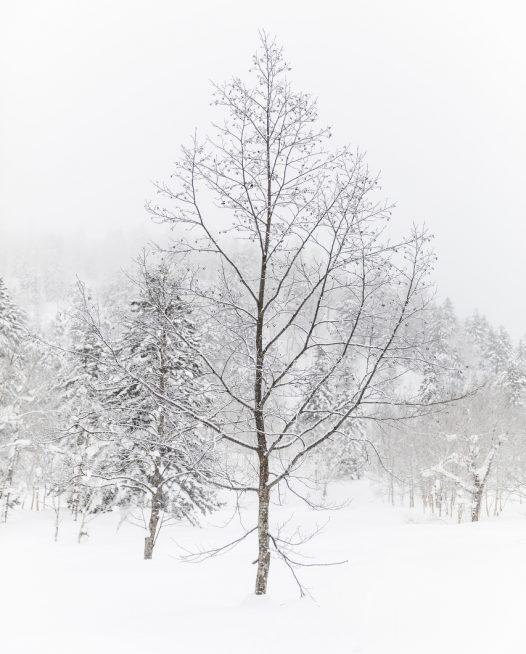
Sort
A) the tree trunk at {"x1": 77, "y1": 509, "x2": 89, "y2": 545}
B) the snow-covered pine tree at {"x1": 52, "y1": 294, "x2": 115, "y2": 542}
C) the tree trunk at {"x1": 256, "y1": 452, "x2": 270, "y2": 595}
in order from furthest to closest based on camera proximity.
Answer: the snow-covered pine tree at {"x1": 52, "y1": 294, "x2": 115, "y2": 542}, the tree trunk at {"x1": 77, "y1": 509, "x2": 89, "y2": 545}, the tree trunk at {"x1": 256, "y1": 452, "x2": 270, "y2": 595}

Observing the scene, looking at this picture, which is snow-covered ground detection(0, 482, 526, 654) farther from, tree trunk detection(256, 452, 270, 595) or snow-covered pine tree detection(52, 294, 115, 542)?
snow-covered pine tree detection(52, 294, 115, 542)

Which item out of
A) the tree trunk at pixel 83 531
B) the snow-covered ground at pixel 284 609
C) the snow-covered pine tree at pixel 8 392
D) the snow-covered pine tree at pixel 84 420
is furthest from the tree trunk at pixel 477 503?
the snow-covered pine tree at pixel 8 392

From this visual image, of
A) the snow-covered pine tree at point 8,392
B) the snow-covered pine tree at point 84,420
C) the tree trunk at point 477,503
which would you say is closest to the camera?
the snow-covered pine tree at point 84,420

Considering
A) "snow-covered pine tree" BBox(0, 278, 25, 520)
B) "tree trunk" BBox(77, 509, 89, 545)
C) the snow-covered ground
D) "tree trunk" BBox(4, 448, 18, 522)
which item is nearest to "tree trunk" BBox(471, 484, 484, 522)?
the snow-covered ground

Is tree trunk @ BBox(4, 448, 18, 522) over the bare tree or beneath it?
beneath

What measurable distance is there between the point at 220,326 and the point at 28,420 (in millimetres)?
27549

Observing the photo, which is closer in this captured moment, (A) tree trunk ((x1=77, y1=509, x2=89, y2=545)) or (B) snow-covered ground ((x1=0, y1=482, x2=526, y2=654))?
(B) snow-covered ground ((x1=0, y1=482, x2=526, y2=654))

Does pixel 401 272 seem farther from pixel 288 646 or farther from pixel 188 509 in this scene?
pixel 188 509

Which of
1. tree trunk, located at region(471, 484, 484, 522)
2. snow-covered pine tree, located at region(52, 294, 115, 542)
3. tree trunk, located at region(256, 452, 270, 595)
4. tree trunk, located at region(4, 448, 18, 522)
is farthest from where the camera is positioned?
tree trunk, located at region(471, 484, 484, 522)

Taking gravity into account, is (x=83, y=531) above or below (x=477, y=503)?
below

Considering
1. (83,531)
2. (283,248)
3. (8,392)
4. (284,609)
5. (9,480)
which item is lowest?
(83,531)

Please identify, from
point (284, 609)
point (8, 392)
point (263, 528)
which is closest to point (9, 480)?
point (8, 392)

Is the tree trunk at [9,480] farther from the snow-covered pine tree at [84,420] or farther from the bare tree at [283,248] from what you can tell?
the bare tree at [283,248]

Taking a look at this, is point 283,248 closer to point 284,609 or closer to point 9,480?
point 284,609
